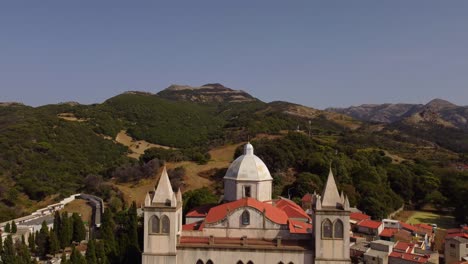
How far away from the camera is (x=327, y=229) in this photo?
28562 mm

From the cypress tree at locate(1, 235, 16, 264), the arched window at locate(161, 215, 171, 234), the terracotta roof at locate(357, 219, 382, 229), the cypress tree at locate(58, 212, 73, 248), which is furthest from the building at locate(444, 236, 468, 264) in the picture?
the cypress tree at locate(1, 235, 16, 264)

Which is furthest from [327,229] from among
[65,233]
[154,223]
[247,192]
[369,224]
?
[65,233]

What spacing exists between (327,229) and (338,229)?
2.43 ft

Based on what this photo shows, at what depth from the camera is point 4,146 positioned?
3452 inches

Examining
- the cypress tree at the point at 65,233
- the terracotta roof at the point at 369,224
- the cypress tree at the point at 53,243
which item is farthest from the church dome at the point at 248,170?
the cypress tree at the point at 65,233

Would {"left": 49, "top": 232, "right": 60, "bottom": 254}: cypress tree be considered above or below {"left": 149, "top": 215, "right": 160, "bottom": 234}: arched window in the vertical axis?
below

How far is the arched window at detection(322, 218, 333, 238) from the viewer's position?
28531mm

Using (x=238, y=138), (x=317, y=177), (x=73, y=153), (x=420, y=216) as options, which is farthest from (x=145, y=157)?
(x=420, y=216)

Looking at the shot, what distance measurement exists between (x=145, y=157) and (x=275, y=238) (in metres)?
62.0

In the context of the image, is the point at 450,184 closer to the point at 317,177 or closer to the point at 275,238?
the point at 317,177

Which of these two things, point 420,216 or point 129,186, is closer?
point 420,216

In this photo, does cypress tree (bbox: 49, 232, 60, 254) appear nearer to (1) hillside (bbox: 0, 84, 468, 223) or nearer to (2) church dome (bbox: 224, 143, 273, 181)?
(1) hillside (bbox: 0, 84, 468, 223)

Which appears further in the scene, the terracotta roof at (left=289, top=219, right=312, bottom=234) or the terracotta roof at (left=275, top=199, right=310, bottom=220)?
the terracotta roof at (left=275, top=199, right=310, bottom=220)

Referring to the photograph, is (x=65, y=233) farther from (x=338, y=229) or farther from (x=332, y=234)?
(x=338, y=229)
